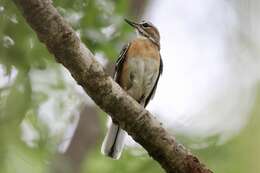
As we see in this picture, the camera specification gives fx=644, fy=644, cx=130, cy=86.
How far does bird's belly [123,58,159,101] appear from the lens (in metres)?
6.29

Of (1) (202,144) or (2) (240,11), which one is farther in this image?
(1) (202,144)

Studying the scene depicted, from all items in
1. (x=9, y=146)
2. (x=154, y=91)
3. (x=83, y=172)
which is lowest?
(x=83, y=172)

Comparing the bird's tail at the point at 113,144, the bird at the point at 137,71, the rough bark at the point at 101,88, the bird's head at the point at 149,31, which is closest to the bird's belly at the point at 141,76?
the bird at the point at 137,71

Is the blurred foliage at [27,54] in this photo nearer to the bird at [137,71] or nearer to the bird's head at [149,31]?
the bird at [137,71]

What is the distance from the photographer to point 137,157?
251 inches

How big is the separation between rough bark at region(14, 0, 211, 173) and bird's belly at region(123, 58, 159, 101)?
6.06ft

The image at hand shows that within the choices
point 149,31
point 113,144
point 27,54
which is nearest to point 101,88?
point 27,54

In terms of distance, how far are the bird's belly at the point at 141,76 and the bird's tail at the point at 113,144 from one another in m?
0.49

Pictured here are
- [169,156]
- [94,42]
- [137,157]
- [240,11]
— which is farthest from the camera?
[137,157]

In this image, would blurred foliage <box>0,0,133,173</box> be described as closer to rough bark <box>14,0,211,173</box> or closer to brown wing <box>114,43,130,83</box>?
rough bark <box>14,0,211,173</box>

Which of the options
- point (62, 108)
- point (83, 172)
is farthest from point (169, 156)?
point (62, 108)

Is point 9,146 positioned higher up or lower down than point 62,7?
lower down

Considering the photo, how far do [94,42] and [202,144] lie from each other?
6.67ft

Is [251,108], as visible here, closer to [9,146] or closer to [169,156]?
[169,156]
